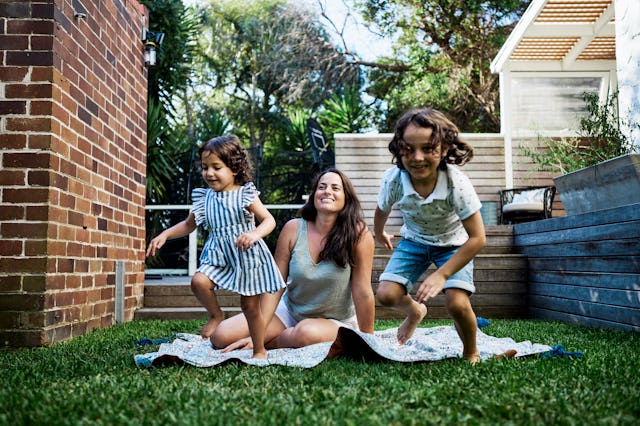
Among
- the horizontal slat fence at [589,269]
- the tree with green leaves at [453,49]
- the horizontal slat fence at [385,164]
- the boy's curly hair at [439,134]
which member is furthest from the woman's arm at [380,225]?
the tree with green leaves at [453,49]

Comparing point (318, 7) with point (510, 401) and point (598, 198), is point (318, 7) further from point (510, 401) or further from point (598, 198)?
point (510, 401)

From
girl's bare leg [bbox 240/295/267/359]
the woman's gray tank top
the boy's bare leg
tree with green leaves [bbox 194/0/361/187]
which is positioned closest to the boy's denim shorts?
the boy's bare leg

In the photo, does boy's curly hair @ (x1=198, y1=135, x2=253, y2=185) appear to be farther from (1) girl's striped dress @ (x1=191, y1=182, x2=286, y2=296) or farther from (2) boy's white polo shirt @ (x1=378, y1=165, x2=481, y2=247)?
(2) boy's white polo shirt @ (x1=378, y1=165, x2=481, y2=247)

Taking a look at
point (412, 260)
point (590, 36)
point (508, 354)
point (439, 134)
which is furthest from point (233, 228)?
point (590, 36)

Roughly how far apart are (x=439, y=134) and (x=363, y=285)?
41.1 inches

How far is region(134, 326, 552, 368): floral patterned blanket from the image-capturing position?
279 cm

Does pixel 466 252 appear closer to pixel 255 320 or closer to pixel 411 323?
pixel 411 323

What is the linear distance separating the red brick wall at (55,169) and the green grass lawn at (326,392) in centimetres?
57

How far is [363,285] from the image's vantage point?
343cm

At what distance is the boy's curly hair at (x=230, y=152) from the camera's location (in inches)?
124

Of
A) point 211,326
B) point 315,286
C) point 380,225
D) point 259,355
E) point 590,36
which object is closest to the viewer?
point 259,355

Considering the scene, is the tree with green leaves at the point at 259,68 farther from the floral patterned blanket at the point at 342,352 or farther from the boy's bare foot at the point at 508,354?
the boy's bare foot at the point at 508,354

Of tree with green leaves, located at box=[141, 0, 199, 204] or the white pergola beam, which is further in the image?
tree with green leaves, located at box=[141, 0, 199, 204]

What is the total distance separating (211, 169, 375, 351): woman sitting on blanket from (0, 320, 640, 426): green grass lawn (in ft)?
1.75
